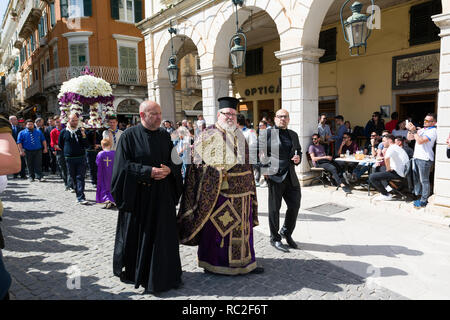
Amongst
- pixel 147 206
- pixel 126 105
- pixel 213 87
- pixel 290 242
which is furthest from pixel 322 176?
pixel 126 105

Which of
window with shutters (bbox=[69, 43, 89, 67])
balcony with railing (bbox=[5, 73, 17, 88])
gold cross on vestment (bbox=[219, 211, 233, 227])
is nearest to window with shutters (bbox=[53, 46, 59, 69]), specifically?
window with shutters (bbox=[69, 43, 89, 67])

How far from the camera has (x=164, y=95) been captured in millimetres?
13453

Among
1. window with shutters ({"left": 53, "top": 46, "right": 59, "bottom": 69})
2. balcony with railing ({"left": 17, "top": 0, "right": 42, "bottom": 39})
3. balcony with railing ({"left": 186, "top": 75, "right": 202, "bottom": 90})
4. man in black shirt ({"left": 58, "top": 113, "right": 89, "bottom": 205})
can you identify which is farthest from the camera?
balcony with railing ({"left": 186, "top": 75, "right": 202, "bottom": 90})

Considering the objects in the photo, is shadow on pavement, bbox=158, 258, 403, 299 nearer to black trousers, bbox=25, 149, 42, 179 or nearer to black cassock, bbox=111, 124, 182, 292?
black cassock, bbox=111, 124, 182, 292

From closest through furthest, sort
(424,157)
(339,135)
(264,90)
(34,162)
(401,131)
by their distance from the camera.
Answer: (424,157) < (401,131) < (339,135) < (34,162) < (264,90)

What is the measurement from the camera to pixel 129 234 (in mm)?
3363

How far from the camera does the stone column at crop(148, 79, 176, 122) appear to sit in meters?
13.4

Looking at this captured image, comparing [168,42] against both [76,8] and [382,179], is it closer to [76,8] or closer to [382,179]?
[382,179]

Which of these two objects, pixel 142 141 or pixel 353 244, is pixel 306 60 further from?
pixel 142 141

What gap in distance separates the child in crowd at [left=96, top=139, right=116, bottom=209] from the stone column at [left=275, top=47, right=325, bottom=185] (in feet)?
14.6

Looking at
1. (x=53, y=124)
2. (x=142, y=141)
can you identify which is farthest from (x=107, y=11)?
(x=142, y=141)

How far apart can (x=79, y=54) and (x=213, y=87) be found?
1611cm

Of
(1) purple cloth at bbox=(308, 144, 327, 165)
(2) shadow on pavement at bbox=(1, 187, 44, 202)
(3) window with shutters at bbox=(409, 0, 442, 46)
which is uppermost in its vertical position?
(3) window with shutters at bbox=(409, 0, 442, 46)
